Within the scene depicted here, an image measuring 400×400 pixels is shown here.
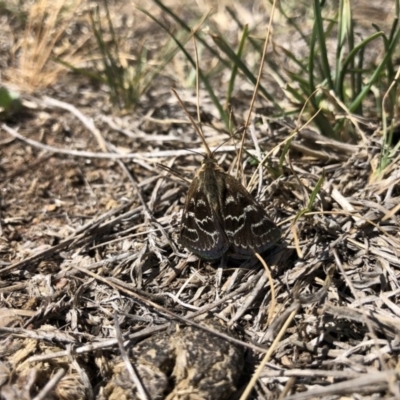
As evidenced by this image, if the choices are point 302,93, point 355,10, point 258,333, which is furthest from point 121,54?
point 258,333

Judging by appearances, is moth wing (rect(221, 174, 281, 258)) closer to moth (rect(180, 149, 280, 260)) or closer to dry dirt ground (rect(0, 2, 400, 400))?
moth (rect(180, 149, 280, 260))

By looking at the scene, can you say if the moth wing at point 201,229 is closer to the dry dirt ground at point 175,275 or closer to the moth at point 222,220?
the moth at point 222,220

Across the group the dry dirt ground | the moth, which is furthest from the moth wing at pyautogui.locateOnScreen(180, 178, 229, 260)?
the dry dirt ground

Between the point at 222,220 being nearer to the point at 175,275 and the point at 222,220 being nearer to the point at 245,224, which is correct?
the point at 245,224

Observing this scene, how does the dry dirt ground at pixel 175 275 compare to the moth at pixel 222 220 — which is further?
the moth at pixel 222 220

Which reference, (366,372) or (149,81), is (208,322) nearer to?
(366,372)

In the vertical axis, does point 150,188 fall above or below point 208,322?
above

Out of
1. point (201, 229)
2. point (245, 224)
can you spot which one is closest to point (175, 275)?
point (201, 229)

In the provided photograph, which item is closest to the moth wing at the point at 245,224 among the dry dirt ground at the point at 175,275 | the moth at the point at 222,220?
the moth at the point at 222,220
